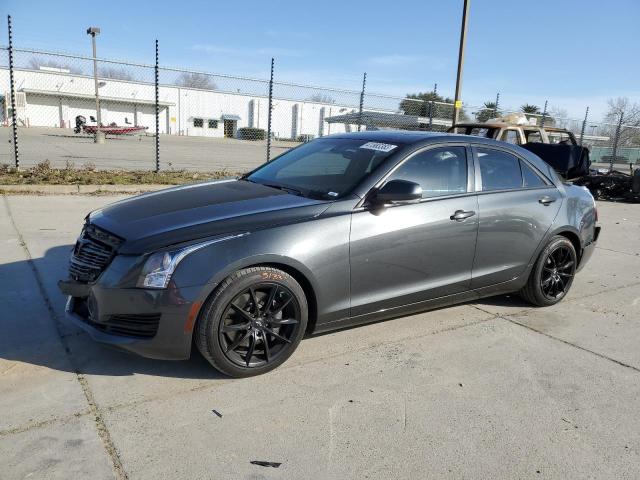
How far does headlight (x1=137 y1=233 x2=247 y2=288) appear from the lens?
3.01 metres

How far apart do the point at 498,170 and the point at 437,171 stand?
2.37 feet

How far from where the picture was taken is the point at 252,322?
3.27 m

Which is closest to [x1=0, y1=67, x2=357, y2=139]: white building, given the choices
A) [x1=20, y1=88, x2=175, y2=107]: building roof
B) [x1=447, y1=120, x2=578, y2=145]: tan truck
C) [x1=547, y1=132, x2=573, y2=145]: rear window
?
[x1=20, y1=88, x2=175, y2=107]: building roof

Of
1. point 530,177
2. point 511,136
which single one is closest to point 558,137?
point 511,136

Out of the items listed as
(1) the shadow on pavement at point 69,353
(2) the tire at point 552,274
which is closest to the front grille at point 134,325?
(1) the shadow on pavement at point 69,353

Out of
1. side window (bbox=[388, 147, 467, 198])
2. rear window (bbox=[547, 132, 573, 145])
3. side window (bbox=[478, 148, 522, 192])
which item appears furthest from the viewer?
rear window (bbox=[547, 132, 573, 145])

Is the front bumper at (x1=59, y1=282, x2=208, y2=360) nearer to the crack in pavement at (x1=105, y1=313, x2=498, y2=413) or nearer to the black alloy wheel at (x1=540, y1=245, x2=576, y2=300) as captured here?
the crack in pavement at (x1=105, y1=313, x2=498, y2=413)

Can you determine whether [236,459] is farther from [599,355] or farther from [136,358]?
[599,355]

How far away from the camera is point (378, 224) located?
367 cm

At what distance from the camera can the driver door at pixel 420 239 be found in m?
3.65

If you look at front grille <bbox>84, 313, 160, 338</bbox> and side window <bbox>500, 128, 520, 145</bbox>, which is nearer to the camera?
front grille <bbox>84, 313, 160, 338</bbox>

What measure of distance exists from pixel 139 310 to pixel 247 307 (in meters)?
A: 0.64

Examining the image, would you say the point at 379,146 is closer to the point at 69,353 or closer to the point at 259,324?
the point at 259,324

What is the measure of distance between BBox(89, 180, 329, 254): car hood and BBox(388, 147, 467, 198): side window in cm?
82
